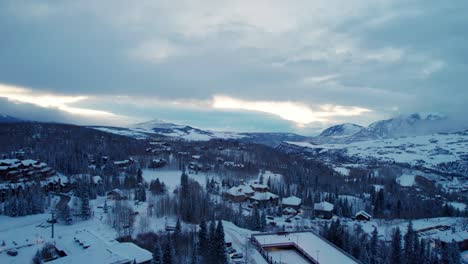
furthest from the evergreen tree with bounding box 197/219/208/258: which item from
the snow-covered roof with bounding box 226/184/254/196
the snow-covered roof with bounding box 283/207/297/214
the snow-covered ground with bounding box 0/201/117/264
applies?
the snow-covered roof with bounding box 226/184/254/196

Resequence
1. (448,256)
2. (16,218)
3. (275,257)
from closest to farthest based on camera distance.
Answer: (275,257) → (448,256) → (16,218)

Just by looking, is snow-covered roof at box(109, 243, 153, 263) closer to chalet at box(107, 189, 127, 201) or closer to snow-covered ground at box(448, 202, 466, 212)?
chalet at box(107, 189, 127, 201)

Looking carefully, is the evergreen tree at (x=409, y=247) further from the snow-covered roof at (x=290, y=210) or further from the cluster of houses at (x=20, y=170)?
the cluster of houses at (x=20, y=170)

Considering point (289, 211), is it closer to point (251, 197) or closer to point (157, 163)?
point (251, 197)

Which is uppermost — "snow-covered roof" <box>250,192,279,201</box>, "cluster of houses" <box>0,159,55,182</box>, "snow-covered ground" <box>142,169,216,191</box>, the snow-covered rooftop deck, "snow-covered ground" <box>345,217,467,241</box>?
"cluster of houses" <box>0,159,55,182</box>

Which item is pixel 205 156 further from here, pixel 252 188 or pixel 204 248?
pixel 204 248

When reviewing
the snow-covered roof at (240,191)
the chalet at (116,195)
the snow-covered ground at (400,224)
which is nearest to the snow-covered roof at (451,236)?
the snow-covered ground at (400,224)

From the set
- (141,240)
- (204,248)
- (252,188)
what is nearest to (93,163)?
(252,188)
